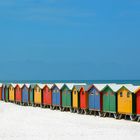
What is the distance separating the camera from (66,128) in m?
33.4

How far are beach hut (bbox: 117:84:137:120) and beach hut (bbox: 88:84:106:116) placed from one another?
3.03 meters

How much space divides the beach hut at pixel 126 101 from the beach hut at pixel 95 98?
9.95ft

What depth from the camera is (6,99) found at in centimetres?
6675

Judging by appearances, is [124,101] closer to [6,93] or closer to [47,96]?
[47,96]

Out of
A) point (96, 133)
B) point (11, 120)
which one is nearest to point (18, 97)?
point (11, 120)

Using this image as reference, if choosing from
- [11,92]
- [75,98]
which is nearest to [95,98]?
[75,98]

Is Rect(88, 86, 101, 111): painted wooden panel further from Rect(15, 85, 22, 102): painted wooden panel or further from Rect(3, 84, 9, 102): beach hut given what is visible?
Rect(3, 84, 9, 102): beach hut

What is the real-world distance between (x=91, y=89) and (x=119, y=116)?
18.2 ft

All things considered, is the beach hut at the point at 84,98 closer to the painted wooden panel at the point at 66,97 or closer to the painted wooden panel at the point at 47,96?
the painted wooden panel at the point at 66,97

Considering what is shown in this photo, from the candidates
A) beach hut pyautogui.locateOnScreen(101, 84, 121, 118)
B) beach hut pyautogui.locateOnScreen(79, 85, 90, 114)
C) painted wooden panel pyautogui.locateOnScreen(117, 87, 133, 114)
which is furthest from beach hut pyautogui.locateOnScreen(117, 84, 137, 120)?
beach hut pyautogui.locateOnScreen(79, 85, 90, 114)

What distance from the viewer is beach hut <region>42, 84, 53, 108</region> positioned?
5241cm

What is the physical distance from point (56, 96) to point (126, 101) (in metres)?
13.7

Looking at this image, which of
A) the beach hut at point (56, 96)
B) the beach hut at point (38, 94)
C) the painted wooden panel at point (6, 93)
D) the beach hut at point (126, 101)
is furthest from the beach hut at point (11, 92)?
the beach hut at point (126, 101)

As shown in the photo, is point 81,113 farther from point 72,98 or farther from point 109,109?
point 109,109
